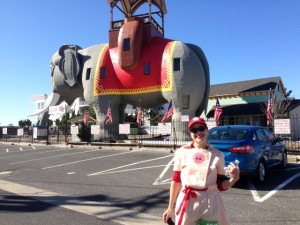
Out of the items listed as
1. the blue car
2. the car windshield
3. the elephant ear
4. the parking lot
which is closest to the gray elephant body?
the elephant ear

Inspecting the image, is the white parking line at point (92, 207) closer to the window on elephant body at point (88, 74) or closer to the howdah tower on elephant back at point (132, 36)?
the howdah tower on elephant back at point (132, 36)

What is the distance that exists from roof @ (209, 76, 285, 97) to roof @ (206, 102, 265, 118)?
2497 millimetres

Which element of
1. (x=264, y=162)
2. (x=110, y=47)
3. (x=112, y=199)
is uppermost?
(x=110, y=47)

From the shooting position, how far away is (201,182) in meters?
3.00

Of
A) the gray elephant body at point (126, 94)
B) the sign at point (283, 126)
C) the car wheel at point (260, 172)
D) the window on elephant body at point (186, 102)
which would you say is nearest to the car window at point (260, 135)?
the car wheel at point (260, 172)

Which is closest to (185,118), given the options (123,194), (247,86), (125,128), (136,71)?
(125,128)

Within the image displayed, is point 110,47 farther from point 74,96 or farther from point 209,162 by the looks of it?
point 209,162

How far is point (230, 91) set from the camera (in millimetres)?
39969

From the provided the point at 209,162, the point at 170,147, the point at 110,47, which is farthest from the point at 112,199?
the point at 110,47

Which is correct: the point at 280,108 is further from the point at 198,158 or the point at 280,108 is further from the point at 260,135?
the point at 198,158

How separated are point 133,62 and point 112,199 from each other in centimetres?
1628

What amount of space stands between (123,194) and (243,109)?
95.1 ft

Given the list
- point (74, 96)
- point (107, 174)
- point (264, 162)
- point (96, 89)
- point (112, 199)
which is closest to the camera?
point (112, 199)

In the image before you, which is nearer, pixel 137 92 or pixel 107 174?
pixel 107 174
